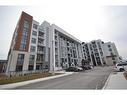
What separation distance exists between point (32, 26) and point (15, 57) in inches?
542

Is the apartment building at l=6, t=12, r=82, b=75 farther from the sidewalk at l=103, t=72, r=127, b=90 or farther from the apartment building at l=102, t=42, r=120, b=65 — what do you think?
the apartment building at l=102, t=42, r=120, b=65

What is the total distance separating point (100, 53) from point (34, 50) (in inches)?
2048

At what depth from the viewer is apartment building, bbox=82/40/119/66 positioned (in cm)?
6612

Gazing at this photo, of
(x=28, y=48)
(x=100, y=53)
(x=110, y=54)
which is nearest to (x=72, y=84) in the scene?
(x=28, y=48)

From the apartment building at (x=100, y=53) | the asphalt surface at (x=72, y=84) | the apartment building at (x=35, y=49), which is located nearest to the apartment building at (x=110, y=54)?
the apartment building at (x=100, y=53)

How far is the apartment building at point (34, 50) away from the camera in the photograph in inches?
1080

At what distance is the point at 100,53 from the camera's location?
68500mm

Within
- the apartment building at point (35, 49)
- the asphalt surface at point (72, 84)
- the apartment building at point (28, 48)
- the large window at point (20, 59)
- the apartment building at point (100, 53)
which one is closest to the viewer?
the asphalt surface at point (72, 84)

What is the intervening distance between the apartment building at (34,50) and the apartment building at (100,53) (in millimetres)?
29093

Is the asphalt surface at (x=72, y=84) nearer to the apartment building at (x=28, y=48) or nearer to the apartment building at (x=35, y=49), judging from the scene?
the apartment building at (x=35, y=49)

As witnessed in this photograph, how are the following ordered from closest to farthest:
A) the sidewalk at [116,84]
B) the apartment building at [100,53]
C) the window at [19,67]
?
1. the sidewalk at [116,84]
2. the window at [19,67]
3. the apartment building at [100,53]

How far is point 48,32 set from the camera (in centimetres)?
4116

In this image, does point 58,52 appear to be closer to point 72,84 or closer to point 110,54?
point 72,84
